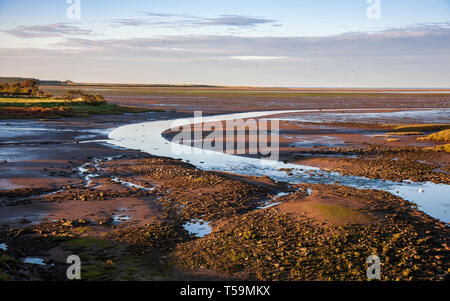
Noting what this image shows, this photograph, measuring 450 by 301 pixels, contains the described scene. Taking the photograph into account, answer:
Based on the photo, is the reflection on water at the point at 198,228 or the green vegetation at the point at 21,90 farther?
the green vegetation at the point at 21,90

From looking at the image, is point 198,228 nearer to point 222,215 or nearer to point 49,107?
point 222,215

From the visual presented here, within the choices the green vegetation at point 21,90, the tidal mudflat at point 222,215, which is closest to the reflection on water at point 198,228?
the tidal mudflat at point 222,215

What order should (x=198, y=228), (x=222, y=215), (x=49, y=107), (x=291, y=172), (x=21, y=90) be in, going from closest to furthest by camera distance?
(x=198, y=228), (x=222, y=215), (x=291, y=172), (x=49, y=107), (x=21, y=90)

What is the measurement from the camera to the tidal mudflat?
30.8 feet

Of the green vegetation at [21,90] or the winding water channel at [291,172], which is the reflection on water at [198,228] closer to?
the winding water channel at [291,172]

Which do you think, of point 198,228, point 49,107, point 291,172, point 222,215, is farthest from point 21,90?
point 198,228

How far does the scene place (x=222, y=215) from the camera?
13.5 meters

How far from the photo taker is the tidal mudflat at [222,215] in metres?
9.40

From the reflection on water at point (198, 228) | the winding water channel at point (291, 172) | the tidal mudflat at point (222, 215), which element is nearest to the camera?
the tidal mudflat at point (222, 215)

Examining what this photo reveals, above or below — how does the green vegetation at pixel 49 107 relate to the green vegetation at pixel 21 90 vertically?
below

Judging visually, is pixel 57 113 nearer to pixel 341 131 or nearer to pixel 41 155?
pixel 41 155

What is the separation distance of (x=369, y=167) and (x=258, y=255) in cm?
1432

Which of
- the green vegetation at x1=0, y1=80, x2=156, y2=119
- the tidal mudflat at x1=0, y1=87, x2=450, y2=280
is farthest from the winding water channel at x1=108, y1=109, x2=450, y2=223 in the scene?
the green vegetation at x1=0, y1=80, x2=156, y2=119


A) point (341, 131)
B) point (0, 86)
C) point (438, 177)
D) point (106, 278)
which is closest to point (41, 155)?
point (106, 278)
